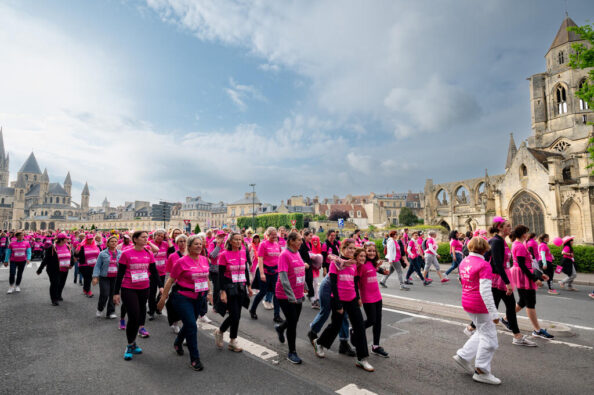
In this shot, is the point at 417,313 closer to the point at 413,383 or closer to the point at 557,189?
the point at 413,383

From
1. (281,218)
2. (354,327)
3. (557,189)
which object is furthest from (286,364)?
(281,218)

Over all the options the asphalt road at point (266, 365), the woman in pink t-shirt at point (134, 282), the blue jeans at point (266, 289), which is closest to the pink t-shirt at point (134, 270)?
the woman in pink t-shirt at point (134, 282)

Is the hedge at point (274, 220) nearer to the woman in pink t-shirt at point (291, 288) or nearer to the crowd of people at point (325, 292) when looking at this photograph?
the crowd of people at point (325, 292)

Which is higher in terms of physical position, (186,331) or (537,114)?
(537,114)

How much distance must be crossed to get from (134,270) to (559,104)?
53389 millimetres

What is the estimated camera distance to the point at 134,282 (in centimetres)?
501

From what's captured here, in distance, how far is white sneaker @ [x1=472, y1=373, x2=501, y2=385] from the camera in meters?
3.80

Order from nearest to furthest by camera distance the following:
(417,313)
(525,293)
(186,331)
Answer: (186,331)
(525,293)
(417,313)

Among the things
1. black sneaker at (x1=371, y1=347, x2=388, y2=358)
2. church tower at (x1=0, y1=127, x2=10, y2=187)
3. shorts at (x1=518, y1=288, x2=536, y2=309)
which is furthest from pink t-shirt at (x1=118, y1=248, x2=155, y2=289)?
church tower at (x1=0, y1=127, x2=10, y2=187)

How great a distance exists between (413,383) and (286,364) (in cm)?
174

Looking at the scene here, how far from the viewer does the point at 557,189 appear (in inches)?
1059

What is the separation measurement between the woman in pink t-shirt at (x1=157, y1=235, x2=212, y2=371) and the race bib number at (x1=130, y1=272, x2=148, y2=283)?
2.90ft

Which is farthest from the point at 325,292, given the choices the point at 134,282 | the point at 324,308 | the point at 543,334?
the point at 543,334

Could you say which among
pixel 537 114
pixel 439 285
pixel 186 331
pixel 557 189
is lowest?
pixel 439 285
